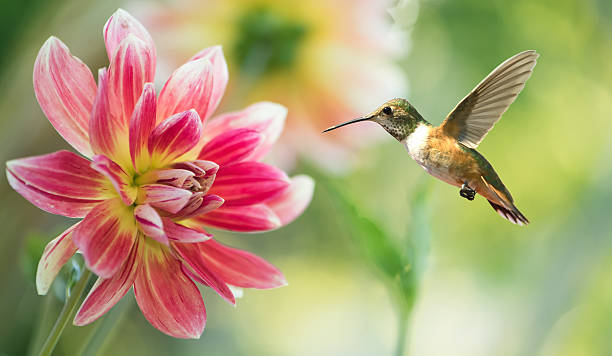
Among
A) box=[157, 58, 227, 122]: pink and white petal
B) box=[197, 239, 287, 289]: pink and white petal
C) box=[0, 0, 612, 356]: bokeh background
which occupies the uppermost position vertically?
box=[157, 58, 227, 122]: pink and white petal

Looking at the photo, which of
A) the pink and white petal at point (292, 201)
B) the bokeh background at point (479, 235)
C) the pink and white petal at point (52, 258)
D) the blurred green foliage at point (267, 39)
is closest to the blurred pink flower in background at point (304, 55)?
the blurred green foliage at point (267, 39)

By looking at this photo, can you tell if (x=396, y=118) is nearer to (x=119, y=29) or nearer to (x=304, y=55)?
(x=119, y=29)

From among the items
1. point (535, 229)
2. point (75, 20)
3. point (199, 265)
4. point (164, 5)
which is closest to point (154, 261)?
point (199, 265)

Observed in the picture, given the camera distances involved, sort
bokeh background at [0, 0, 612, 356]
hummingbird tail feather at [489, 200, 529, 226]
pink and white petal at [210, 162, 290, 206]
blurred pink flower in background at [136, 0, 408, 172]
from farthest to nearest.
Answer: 1. bokeh background at [0, 0, 612, 356]
2. blurred pink flower in background at [136, 0, 408, 172]
3. pink and white petal at [210, 162, 290, 206]
4. hummingbird tail feather at [489, 200, 529, 226]

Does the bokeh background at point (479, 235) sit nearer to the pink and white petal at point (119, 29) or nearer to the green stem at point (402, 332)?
the green stem at point (402, 332)

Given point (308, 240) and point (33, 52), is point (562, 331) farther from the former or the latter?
point (33, 52)

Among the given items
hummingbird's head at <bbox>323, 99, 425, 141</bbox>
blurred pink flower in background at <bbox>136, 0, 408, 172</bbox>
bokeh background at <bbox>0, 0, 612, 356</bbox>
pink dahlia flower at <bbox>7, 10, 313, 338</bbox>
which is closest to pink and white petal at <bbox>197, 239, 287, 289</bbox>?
pink dahlia flower at <bbox>7, 10, 313, 338</bbox>

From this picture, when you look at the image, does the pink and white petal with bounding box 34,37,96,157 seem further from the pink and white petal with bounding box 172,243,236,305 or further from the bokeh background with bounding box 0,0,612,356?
the bokeh background with bounding box 0,0,612,356
